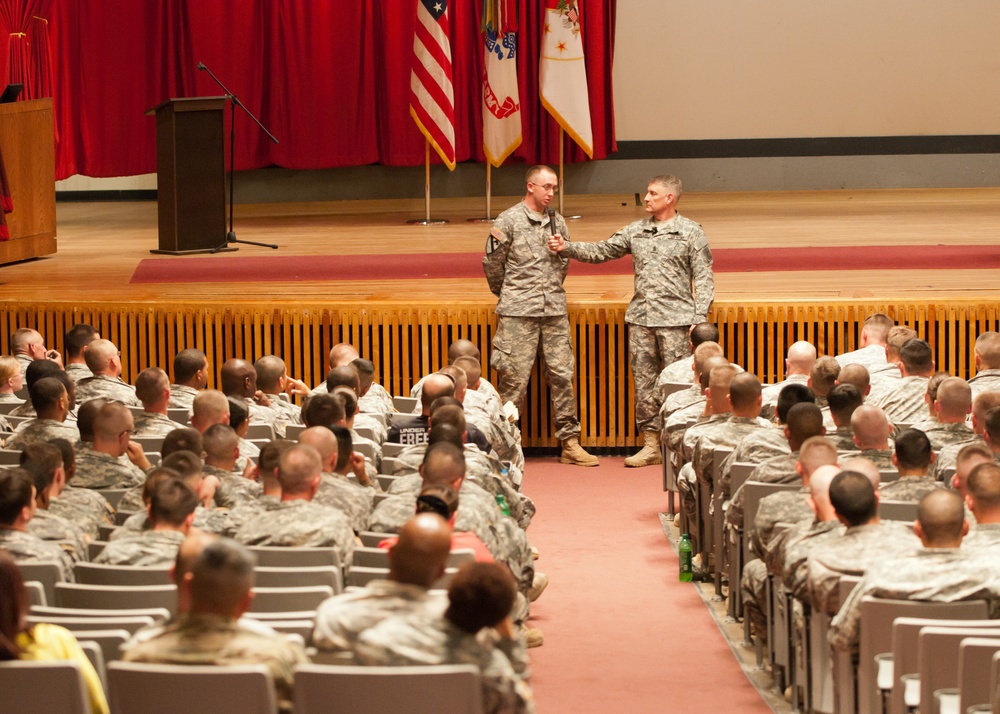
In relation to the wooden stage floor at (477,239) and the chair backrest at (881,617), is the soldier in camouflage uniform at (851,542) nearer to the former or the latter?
the chair backrest at (881,617)

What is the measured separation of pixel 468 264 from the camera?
1005cm

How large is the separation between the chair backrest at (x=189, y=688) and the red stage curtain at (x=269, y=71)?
1106 centimetres

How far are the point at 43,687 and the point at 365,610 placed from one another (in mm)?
735

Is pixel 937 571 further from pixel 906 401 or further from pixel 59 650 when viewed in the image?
pixel 906 401

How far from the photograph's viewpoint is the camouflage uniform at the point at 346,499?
5.07 metres

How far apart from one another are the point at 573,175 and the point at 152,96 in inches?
162

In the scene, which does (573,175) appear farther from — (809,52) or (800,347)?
→ (800,347)

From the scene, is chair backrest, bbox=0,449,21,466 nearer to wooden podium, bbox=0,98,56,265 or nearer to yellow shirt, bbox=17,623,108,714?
yellow shirt, bbox=17,623,108,714

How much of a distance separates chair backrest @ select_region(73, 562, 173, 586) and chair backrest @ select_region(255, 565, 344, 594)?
0.27m

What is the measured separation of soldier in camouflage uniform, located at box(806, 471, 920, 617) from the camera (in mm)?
4344

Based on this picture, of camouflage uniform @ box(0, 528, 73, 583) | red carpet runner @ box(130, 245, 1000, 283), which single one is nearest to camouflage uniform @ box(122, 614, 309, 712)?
camouflage uniform @ box(0, 528, 73, 583)

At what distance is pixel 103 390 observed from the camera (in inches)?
280

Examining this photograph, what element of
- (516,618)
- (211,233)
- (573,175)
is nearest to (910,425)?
(516,618)

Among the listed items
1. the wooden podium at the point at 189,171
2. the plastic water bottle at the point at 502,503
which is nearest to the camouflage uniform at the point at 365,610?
the plastic water bottle at the point at 502,503
